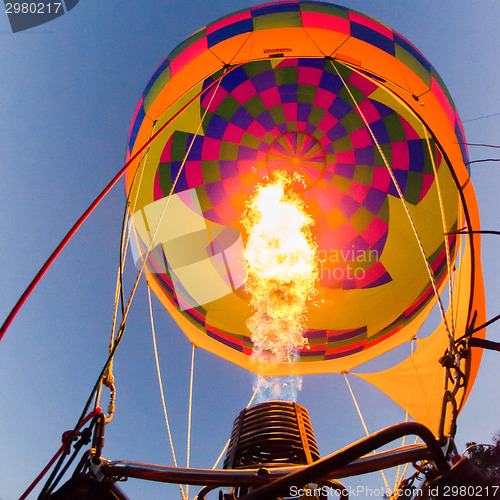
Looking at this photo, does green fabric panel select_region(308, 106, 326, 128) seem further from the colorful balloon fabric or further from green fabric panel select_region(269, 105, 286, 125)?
green fabric panel select_region(269, 105, 286, 125)

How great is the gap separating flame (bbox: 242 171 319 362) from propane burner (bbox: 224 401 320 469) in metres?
3.00

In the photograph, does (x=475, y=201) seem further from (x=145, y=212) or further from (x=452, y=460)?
(x=145, y=212)

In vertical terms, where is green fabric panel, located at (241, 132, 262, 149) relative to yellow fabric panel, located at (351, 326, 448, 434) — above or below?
above

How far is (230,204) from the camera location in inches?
234

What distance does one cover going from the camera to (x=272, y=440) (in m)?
2.34

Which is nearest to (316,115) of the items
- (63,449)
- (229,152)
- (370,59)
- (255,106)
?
(255,106)

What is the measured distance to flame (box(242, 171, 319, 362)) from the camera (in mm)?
5629

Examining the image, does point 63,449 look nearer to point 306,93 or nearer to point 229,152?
point 229,152

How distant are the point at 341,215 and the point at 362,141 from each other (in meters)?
1.01

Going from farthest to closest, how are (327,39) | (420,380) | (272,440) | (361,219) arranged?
1. (361,219)
2. (420,380)
3. (327,39)
4. (272,440)

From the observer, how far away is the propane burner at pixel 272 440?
227 cm

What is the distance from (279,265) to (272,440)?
346 cm

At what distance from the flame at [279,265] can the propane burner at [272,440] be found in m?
3.00

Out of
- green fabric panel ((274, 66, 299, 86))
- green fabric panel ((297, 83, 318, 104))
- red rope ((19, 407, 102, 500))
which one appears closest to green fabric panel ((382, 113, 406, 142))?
green fabric panel ((297, 83, 318, 104))
